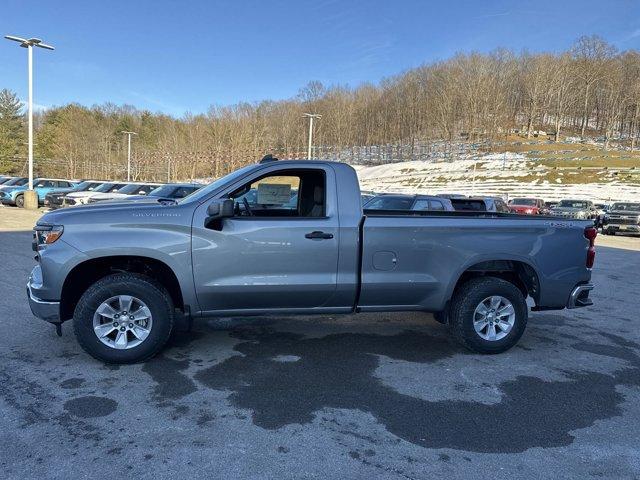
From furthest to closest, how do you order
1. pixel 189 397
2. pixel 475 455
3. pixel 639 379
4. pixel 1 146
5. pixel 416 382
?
pixel 1 146
pixel 639 379
pixel 416 382
pixel 189 397
pixel 475 455

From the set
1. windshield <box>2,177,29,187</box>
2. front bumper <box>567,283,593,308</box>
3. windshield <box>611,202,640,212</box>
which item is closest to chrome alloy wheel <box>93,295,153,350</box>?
front bumper <box>567,283,593,308</box>

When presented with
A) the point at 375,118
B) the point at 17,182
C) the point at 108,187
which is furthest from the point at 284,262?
the point at 375,118

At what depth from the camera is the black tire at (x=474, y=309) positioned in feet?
16.8

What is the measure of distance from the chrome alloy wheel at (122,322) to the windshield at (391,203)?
30.1 ft

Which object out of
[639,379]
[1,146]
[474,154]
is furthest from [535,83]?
[639,379]

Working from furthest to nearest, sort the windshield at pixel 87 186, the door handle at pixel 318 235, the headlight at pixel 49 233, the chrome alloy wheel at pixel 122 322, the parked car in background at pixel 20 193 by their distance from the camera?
1. the windshield at pixel 87 186
2. the parked car in background at pixel 20 193
3. the door handle at pixel 318 235
4. the chrome alloy wheel at pixel 122 322
5. the headlight at pixel 49 233

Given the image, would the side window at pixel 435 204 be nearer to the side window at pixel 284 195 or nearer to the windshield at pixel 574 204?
the side window at pixel 284 195

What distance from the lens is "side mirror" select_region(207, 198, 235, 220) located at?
4.40 m

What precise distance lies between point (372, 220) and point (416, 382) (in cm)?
157

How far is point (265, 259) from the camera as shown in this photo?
460cm

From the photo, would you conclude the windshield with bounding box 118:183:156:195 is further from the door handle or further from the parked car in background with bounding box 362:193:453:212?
the door handle

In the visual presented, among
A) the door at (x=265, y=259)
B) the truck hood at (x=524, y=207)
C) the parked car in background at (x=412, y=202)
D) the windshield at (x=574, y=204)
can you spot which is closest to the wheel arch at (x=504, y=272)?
the door at (x=265, y=259)

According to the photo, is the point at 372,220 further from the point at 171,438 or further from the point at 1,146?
the point at 1,146

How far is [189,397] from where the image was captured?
3.96 m
